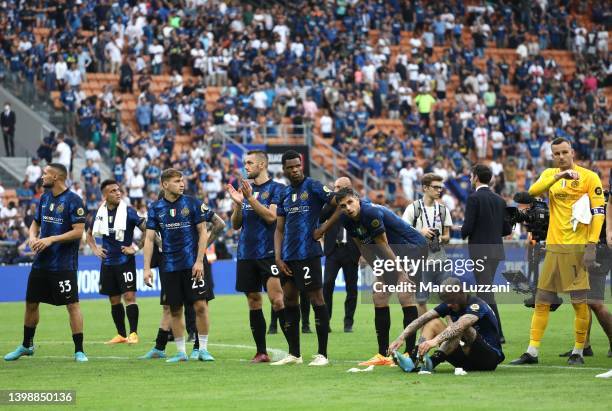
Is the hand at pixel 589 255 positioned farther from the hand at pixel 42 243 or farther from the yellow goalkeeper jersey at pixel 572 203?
the hand at pixel 42 243

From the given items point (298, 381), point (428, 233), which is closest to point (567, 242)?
point (428, 233)

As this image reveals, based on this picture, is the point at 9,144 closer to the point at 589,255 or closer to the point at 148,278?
the point at 148,278

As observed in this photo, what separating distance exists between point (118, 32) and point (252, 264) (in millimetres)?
26906

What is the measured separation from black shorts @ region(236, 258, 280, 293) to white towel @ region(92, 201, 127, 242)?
3.88 metres

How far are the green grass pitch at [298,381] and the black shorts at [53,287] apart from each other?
77 centimetres

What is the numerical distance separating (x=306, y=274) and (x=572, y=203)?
3062mm

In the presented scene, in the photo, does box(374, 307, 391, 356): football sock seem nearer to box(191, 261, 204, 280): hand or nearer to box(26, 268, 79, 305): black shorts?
box(191, 261, 204, 280): hand

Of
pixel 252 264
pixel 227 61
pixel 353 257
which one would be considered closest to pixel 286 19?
pixel 227 61

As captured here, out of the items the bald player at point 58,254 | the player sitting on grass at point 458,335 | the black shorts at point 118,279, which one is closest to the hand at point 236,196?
the bald player at point 58,254

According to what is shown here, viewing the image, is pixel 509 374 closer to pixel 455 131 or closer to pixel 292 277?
pixel 292 277

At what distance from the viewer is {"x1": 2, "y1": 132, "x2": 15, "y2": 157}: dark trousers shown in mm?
35375

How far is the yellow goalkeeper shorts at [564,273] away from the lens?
45.6 ft

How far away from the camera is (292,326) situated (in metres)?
14.3

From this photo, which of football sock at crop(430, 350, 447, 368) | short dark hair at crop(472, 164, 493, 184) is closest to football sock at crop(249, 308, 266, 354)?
football sock at crop(430, 350, 447, 368)
